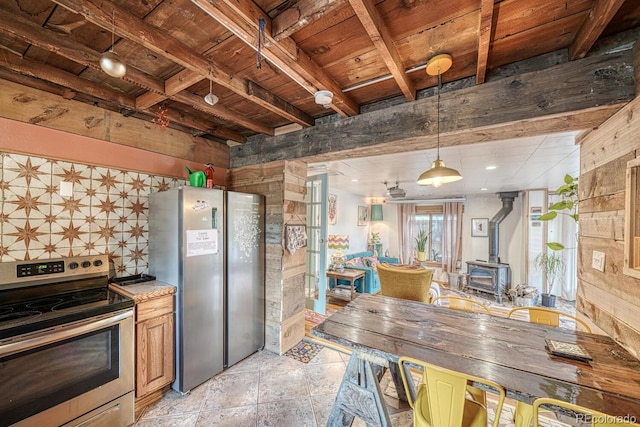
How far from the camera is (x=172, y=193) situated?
81.5 inches

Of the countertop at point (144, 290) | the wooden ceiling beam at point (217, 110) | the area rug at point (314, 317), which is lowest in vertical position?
the area rug at point (314, 317)

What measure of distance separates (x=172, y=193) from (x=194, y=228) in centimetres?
34

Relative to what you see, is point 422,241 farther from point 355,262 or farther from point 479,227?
point 355,262

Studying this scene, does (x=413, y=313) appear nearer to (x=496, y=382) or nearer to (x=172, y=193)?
(x=496, y=382)

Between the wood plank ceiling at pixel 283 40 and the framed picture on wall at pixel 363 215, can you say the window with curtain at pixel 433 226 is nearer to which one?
the framed picture on wall at pixel 363 215

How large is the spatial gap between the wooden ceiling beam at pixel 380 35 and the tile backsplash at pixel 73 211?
232cm

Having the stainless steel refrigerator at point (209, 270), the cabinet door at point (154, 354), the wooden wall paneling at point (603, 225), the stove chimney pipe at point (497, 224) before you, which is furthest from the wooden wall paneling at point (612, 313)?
the stove chimney pipe at point (497, 224)

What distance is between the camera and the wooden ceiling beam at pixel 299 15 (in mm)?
1020

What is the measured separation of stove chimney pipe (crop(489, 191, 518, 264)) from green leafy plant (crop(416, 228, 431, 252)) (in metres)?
1.50

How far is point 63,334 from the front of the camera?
142 cm

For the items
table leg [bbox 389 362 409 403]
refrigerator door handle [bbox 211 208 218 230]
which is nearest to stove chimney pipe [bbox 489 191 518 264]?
table leg [bbox 389 362 409 403]

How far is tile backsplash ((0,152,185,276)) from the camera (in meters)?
1.73

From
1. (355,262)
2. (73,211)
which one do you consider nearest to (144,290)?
(73,211)

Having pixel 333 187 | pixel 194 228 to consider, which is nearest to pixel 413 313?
pixel 194 228
